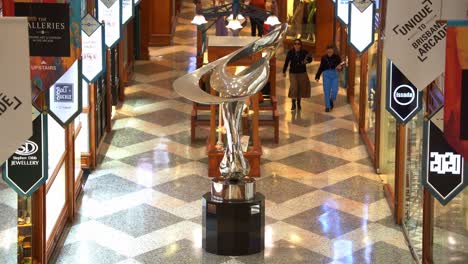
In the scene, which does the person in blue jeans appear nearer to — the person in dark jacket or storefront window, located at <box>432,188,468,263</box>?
the person in dark jacket

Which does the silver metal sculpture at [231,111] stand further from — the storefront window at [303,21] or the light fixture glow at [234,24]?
the storefront window at [303,21]

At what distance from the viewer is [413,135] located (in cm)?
1511

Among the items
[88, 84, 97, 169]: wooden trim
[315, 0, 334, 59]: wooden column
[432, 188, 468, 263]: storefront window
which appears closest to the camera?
[432, 188, 468, 263]: storefront window

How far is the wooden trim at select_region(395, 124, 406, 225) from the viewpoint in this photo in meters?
15.6

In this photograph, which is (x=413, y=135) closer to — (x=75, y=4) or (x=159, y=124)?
(x=75, y=4)

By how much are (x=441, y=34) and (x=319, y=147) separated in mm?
8221

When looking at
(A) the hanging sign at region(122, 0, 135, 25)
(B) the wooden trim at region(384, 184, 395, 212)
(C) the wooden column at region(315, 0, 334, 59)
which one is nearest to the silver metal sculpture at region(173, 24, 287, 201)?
(B) the wooden trim at region(384, 184, 395, 212)

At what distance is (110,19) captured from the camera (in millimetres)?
17922

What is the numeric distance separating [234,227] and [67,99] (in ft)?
8.48

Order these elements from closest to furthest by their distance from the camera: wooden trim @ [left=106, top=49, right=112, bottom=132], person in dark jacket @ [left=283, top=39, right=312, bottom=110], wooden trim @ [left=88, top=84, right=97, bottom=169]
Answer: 1. wooden trim @ [left=88, top=84, right=97, bottom=169]
2. wooden trim @ [left=106, top=49, right=112, bottom=132]
3. person in dark jacket @ [left=283, top=39, right=312, bottom=110]

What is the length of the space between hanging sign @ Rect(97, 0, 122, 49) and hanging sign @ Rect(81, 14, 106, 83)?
161 centimetres

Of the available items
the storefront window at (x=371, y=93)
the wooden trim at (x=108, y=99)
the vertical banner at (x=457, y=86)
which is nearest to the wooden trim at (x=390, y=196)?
the storefront window at (x=371, y=93)

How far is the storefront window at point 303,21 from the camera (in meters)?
25.9

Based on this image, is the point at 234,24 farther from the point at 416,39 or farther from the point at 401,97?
the point at 416,39
